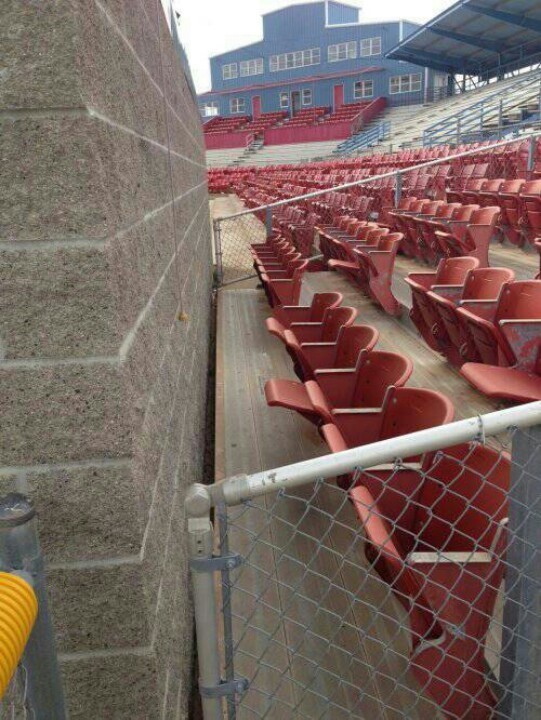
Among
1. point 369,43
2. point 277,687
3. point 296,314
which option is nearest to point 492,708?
point 277,687

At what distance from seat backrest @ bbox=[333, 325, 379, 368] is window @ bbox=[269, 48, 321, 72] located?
37706 millimetres

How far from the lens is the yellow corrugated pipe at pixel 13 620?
731mm

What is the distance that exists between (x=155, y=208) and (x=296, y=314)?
2750 mm

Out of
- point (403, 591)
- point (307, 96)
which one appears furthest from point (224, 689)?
point (307, 96)

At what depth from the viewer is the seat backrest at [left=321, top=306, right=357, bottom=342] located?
3.69 meters

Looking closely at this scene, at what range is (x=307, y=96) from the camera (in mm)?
37000

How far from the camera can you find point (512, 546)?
1.36 m

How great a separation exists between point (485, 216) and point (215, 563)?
5549mm

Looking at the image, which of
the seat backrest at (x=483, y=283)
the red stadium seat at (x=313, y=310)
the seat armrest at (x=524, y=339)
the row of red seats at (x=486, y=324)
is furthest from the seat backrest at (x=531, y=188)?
the seat armrest at (x=524, y=339)

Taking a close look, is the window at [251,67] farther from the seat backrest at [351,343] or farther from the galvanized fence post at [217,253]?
the seat backrest at [351,343]

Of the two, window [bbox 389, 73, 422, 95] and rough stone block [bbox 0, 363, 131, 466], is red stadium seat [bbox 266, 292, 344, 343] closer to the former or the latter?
rough stone block [bbox 0, 363, 131, 466]

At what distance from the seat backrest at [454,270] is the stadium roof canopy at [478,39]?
68.1 feet

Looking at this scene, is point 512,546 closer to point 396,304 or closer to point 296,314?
point 296,314

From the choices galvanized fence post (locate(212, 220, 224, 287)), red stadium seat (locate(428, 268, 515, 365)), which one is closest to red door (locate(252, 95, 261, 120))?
galvanized fence post (locate(212, 220, 224, 287))
